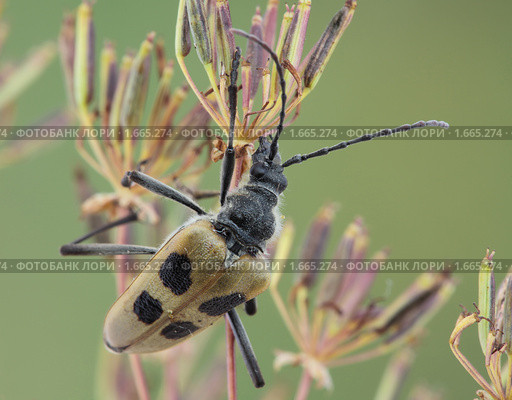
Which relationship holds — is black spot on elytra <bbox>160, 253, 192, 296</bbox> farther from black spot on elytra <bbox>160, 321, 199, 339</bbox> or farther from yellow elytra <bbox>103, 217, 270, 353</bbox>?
black spot on elytra <bbox>160, 321, 199, 339</bbox>

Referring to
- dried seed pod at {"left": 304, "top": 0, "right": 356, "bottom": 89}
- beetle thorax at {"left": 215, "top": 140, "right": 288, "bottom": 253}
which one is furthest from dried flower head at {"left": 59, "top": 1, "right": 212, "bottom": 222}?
dried seed pod at {"left": 304, "top": 0, "right": 356, "bottom": 89}

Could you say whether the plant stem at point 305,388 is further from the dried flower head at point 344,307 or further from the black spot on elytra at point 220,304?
the black spot on elytra at point 220,304

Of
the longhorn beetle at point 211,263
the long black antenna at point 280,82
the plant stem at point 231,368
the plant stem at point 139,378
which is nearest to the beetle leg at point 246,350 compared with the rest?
the longhorn beetle at point 211,263

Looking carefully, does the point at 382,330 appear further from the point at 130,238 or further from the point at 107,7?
the point at 107,7

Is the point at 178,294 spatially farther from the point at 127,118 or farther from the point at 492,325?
the point at 492,325

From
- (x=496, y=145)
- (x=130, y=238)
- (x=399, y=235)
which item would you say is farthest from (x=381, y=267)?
(x=496, y=145)

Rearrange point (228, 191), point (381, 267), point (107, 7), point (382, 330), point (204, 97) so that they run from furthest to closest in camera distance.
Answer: point (107, 7) < point (381, 267) < point (382, 330) < point (228, 191) < point (204, 97)
